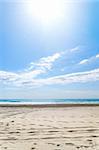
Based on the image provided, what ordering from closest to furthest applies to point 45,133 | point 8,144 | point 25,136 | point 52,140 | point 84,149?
1. point 84,149
2. point 8,144
3. point 52,140
4. point 25,136
5. point 45,133

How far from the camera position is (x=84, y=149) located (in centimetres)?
392

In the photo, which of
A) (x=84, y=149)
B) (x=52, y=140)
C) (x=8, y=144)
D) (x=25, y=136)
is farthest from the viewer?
(x=25, y=136)

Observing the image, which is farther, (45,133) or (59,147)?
(45,133)

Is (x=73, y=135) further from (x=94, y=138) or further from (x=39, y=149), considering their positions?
Result: (x=39, y=149)

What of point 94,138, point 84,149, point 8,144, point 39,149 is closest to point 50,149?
point 39,149

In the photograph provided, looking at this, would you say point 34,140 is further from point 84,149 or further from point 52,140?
point 84,149

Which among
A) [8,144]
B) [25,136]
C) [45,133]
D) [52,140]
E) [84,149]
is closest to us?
[84,149]

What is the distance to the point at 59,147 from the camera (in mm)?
4113

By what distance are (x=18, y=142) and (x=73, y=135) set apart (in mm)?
1234

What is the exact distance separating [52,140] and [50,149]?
0.69 meters

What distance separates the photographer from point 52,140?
15.3 feet

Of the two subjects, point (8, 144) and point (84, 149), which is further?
point (8, 144)

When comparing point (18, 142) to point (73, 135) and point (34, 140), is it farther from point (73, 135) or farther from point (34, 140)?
point (73, 135)

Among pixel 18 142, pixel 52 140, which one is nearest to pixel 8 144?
pixel 18 142
